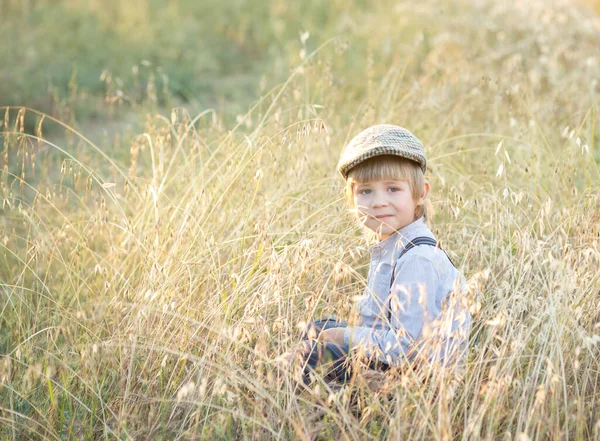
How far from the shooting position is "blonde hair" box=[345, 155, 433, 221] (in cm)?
258

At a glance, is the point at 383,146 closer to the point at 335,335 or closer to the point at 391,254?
the point at 391,254

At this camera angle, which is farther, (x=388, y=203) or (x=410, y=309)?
(x=388, y=203)

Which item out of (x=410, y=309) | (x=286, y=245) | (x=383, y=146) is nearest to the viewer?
(x=410, y=309)

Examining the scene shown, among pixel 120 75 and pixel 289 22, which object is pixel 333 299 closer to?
pixel 120 75

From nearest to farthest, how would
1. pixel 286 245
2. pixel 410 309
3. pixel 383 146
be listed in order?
pixel 410 309 → pixel 383 146 → pixel 286 245

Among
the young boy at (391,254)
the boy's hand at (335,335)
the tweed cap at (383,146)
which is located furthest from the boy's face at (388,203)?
the boy's hand at (335,335)

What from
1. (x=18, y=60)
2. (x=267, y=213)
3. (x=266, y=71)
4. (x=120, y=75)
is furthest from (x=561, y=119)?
(x=18, y=60)

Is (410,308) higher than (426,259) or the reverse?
the reverse

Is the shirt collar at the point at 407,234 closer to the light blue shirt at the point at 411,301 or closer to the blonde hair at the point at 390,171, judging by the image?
the light blue shirt at the point at 411,301

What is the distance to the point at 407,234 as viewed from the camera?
2.59m

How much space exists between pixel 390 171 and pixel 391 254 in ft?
1.00

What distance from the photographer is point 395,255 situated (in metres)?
2.52

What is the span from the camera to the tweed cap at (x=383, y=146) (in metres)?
2.52

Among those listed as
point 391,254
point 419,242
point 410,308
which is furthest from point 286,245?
point 410,308
